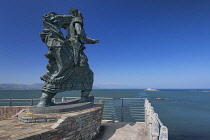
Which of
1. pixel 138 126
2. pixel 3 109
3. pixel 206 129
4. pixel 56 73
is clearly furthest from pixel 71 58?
pixel 206 129

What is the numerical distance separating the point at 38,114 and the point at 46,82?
1.47m

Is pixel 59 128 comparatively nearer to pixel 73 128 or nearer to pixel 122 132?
pixel 73 128

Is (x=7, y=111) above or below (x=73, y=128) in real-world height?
below

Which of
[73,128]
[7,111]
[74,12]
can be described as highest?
[74,12]

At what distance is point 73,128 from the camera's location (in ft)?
16.1

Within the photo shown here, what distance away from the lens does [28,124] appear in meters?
4.62

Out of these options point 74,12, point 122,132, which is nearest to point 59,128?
point 122,132

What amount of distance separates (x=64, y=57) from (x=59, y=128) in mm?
3081

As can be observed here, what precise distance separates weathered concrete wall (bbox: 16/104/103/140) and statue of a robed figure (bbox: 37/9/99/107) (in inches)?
56.5

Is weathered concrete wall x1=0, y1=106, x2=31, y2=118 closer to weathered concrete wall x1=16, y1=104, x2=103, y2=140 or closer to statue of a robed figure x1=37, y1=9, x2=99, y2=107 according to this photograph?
statue of a robed figure x1=37, y1=9, x2=99, y2=107

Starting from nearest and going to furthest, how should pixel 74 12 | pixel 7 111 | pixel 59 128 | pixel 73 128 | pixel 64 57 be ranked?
pixel 59 128 < pixel 73 128 < pixel 64 57 < pixel 74 12 < pixel 7 111

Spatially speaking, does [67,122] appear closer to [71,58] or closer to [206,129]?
[71,58]

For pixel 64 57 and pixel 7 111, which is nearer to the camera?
pixel 64 57

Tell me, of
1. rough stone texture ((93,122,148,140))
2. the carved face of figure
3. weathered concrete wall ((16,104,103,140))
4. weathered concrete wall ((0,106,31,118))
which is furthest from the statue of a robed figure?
weathered concrete wall ((0,106,31,118))
